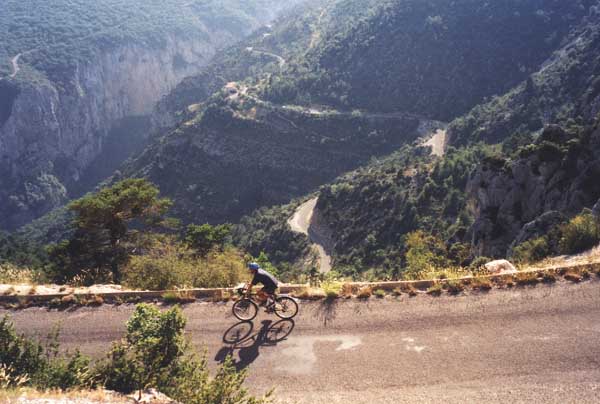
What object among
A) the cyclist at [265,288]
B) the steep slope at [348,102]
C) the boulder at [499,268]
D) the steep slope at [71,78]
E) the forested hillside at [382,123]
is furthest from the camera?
the steep slope at [71,78]

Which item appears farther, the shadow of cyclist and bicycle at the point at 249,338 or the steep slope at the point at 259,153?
the steep slope at the point at 259,153

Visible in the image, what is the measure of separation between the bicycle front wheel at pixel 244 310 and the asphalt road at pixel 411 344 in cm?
19

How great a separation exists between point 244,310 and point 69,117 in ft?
485

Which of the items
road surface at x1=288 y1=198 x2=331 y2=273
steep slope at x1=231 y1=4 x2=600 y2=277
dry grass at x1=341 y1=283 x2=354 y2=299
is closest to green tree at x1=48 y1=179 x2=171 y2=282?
dry grass at x1=341 y1=283 x2=354 y2=299

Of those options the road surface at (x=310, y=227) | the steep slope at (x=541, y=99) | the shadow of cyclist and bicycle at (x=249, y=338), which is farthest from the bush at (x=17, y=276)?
the steep slope at (x=541, y=99)

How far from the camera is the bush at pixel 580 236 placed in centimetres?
1341

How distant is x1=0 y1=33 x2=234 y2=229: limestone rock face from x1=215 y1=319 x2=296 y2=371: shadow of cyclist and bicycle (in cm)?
12024

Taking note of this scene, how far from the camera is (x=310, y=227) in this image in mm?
62594

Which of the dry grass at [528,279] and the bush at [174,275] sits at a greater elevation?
the bush at [174,275]

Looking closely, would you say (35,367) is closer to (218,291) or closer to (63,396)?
(63,396)

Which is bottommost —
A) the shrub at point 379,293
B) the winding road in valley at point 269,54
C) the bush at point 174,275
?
the shrub at point 379,293

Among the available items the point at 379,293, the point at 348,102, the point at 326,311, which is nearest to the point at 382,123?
the point at 348,102

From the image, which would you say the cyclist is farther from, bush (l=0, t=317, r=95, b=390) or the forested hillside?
the forested hillside

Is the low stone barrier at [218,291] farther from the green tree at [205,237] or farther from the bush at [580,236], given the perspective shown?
the green tree at [205,237]
